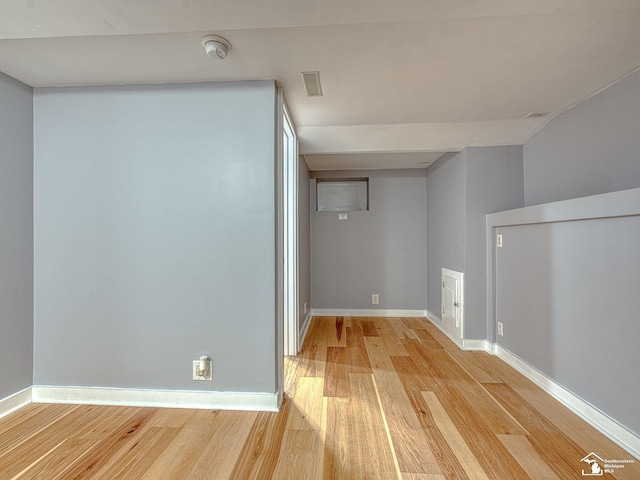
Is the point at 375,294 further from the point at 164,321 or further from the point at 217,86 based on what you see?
the point at 217,86

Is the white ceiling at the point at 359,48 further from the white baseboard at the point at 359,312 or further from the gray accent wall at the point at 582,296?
the white baseboard at the point at 359,312

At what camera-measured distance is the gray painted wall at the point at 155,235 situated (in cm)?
182

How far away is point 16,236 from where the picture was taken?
5.86 ft

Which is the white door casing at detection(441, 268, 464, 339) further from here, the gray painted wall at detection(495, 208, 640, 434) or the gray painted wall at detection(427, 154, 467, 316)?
the gray painted wall at detection(495, 208, 640, 434)

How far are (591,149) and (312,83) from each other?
6.38 ft

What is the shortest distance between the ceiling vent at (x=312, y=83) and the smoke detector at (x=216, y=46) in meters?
0.46

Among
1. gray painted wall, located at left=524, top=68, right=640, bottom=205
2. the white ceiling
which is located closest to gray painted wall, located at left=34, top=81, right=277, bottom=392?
the white ceiling

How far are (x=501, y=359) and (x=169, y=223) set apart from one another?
2.85 meters

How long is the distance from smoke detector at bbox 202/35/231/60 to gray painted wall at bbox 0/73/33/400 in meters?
1.30

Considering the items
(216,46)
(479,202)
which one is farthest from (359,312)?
(216,46)

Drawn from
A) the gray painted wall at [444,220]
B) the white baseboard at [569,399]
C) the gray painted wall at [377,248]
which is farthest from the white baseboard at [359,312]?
the white baseboard at [569,399]

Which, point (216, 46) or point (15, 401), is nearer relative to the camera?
point (216, 46)

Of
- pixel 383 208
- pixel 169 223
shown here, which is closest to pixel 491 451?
pixel 169 223

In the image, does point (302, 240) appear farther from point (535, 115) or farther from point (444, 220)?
point (535, 115)
